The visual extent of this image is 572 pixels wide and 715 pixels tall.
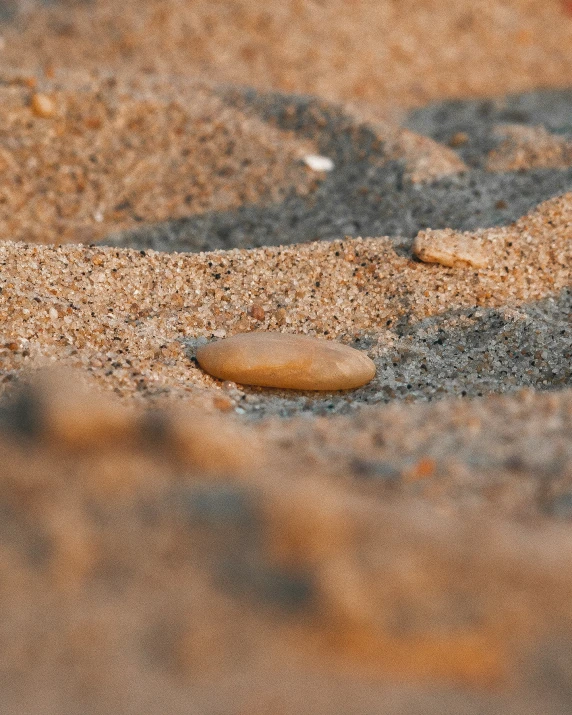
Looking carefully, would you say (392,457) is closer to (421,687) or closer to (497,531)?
(497,531)

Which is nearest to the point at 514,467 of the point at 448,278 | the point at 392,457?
the point at 392,457

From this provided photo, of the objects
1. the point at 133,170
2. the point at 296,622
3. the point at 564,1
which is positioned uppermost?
the point at 564,1

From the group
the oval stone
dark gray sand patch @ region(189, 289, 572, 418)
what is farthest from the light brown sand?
the oval stone

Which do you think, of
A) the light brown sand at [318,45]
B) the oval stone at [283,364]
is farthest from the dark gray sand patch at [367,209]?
the oval stone at [283,364]

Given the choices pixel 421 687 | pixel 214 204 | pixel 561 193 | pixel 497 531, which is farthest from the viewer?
pixel 214 204

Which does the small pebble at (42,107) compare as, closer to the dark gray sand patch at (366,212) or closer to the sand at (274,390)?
the sand at (274,390)

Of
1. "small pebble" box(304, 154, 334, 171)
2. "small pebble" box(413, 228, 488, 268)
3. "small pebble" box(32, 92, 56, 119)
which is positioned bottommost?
"small pebble" box(32, 92, 56, 119)

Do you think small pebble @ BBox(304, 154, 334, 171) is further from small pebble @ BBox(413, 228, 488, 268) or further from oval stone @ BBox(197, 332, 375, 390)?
oval stone @ BBox(197, 332, 375, 390)
